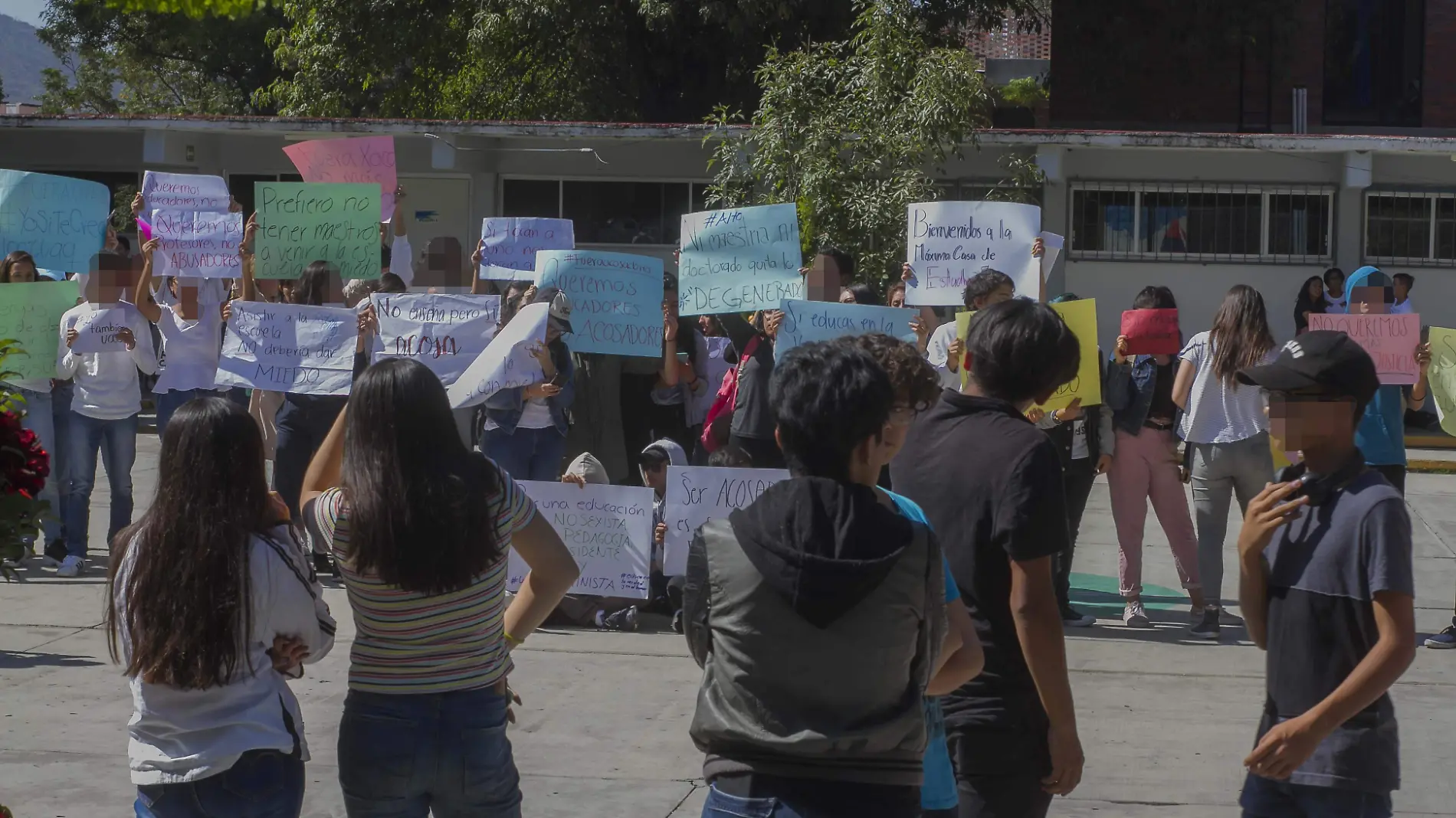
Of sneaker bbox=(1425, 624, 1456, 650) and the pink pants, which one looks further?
the pink pants

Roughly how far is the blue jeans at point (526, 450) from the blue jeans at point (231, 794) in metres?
4.69

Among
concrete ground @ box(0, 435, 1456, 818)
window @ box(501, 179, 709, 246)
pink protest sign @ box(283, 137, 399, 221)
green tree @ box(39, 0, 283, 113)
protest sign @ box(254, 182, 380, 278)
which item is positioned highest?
green tree @ box(39, 0, 283, 113)

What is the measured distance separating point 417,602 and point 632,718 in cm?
313

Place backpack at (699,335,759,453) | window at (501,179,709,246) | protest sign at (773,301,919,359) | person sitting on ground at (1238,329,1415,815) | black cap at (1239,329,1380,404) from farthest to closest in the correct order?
1. window at (501,179,709,246)
2. backpack at (699,335,759,453)
3. protest sign at (773,301,919,359)
4. black cap at (1239,329,1380,404)
5. person sitting on ground at (1238,329,1415,815)

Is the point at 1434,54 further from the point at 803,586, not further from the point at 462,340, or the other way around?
the point at 803,586

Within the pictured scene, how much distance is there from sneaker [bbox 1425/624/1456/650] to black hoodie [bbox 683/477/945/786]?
19.3 feet

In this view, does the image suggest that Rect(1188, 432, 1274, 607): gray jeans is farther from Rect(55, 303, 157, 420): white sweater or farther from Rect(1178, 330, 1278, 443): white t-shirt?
Rect(55, 303, 157, 420): white sweater

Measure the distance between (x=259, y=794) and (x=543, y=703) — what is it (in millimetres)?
3364

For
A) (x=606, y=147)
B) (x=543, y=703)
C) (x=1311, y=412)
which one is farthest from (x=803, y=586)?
(x=606, y=147)

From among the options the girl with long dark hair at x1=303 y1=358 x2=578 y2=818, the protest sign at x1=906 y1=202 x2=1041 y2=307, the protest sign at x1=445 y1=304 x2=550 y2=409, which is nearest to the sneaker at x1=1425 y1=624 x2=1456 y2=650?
the protest sign at x1=906 y1=202 x2=1041 y2=307

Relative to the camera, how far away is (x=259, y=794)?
314 cm

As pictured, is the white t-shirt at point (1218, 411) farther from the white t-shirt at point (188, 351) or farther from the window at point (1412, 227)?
the window at point (1412, 227)

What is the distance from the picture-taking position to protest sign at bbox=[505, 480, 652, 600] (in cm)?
746

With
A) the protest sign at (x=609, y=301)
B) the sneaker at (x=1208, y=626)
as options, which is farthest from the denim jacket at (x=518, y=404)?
the sneaker at (x=1208, y=626)
